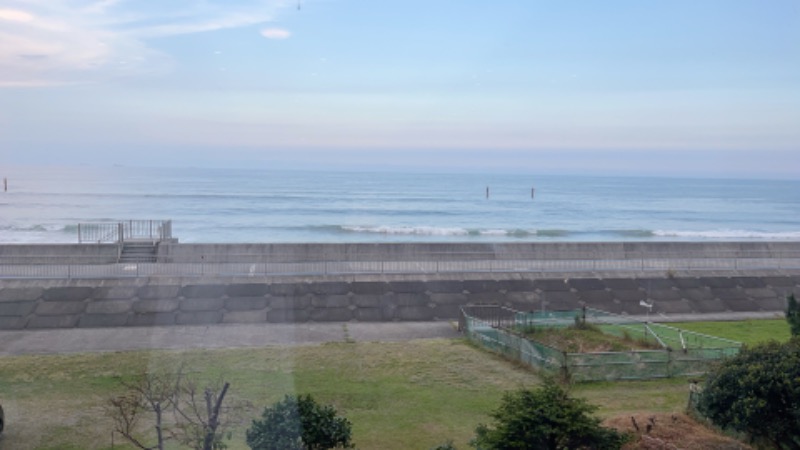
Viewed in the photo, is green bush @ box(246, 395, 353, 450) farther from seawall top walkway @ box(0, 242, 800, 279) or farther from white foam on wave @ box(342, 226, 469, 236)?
white foam on wave @ box(342, 226, 469, 236)

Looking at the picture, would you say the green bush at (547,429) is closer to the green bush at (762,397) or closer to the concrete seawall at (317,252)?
the green bush at (762,397)

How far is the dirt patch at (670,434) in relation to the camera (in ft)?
30.8

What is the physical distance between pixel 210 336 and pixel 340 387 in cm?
569

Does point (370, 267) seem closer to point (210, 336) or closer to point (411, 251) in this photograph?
point (411, 251)

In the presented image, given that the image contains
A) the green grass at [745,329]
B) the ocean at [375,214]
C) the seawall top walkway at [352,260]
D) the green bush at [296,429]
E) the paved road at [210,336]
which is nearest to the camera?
the green bush at [296,429]

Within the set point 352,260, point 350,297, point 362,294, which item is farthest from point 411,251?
point 350,297

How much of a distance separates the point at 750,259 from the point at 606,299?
22.2 ft

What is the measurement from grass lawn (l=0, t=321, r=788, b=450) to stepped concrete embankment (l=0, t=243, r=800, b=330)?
3694 millimetres

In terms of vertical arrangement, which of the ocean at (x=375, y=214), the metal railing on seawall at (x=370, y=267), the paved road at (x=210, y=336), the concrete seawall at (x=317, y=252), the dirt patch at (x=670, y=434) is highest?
the ocean at (x=375, y=214)

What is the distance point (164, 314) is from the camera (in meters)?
19.0

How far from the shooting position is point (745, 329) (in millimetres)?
18531

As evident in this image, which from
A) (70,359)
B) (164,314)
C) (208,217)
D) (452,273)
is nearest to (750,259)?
(452,273)

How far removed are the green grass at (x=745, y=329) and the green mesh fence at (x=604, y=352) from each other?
2.64 m

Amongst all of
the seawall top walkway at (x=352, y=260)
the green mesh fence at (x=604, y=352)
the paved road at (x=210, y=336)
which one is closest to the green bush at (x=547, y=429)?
the green mesh fence at (x=604, y=352)
